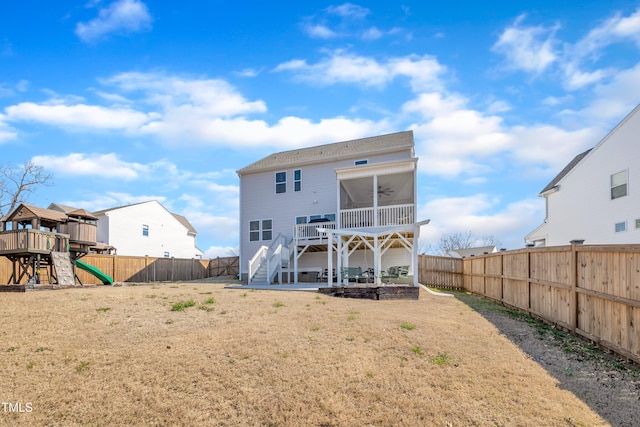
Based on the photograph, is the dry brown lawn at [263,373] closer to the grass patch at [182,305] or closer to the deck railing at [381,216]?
the grass patch at [182,305]

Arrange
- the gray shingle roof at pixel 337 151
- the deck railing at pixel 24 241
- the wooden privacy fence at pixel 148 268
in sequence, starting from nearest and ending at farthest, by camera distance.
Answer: the deck railing at pixel 24 241 < the gray shingle roof at pixel 337 151 < the wooden privacy fence at pixel 148 268

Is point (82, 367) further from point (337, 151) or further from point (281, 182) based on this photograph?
point (337, 151)

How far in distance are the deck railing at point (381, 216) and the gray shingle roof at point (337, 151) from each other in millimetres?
4568

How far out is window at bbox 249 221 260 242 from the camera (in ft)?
74.4

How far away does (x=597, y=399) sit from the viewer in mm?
5355

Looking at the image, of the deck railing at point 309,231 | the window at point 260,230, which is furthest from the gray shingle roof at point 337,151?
the deck railing at point 309,231

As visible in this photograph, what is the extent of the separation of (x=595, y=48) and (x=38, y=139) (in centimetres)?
2103

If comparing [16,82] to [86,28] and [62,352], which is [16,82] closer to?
[86,28]

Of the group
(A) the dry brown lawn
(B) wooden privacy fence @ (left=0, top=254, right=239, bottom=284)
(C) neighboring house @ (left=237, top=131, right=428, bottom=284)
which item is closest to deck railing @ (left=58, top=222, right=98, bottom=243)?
(B) wooden privacy fence @ (left=0, top=254, right=239, bottom=284)

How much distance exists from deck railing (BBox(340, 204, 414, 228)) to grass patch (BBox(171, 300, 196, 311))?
9075 mm

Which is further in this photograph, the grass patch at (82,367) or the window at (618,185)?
the window at (618,185)

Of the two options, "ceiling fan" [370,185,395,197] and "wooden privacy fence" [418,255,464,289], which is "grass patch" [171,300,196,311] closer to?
"ceiling fan" [370,185,395,197]

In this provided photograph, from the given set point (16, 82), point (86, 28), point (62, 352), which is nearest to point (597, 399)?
point (62, 352)

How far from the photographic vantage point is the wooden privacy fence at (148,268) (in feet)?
71.8
